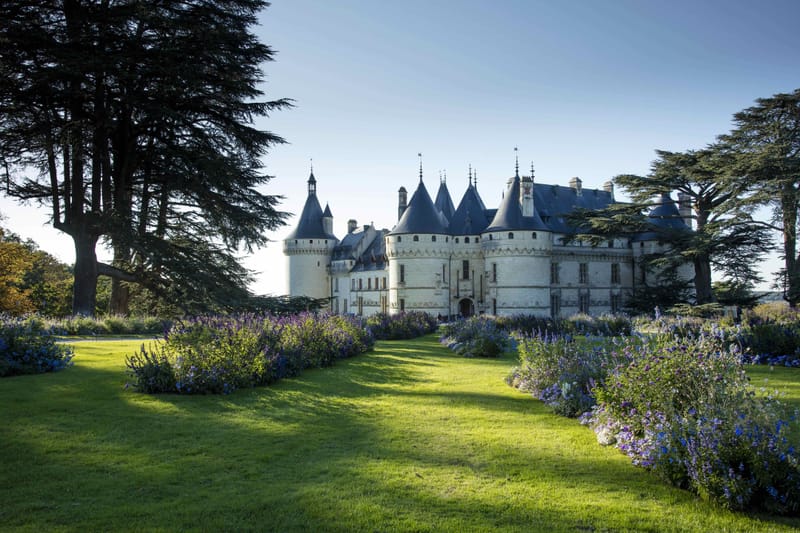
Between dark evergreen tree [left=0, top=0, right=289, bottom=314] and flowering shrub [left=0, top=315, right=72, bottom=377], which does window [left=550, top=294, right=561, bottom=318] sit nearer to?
dark evergreen tree [left=0, top=0, right=289, bottom=314]

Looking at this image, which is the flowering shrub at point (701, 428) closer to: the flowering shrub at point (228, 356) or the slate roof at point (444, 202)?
the flowering shrub at point (228, 356)

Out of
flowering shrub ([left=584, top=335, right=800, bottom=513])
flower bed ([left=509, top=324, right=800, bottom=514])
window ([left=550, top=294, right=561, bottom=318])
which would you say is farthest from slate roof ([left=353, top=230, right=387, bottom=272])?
flowering shrub ([left=584, top=335, right=800, bottom=513])

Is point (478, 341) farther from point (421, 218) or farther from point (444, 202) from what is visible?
point (444, 202)

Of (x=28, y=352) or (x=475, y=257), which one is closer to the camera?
(x=28, y=352)

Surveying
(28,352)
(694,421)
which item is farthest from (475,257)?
(694,421)

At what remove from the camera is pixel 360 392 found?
8.52m

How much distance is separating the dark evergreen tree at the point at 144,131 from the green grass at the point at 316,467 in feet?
31.8

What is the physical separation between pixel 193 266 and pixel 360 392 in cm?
998

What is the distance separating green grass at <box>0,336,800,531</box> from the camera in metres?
3.98

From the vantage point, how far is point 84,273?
17.6m

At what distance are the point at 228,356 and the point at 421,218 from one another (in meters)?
26.3

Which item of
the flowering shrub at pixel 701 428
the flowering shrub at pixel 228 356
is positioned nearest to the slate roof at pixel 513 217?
the flowering shrub at pixel 228 356

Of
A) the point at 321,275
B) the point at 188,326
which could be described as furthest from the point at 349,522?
the point at 321,275

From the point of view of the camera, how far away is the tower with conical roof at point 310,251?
4494 centimetres
